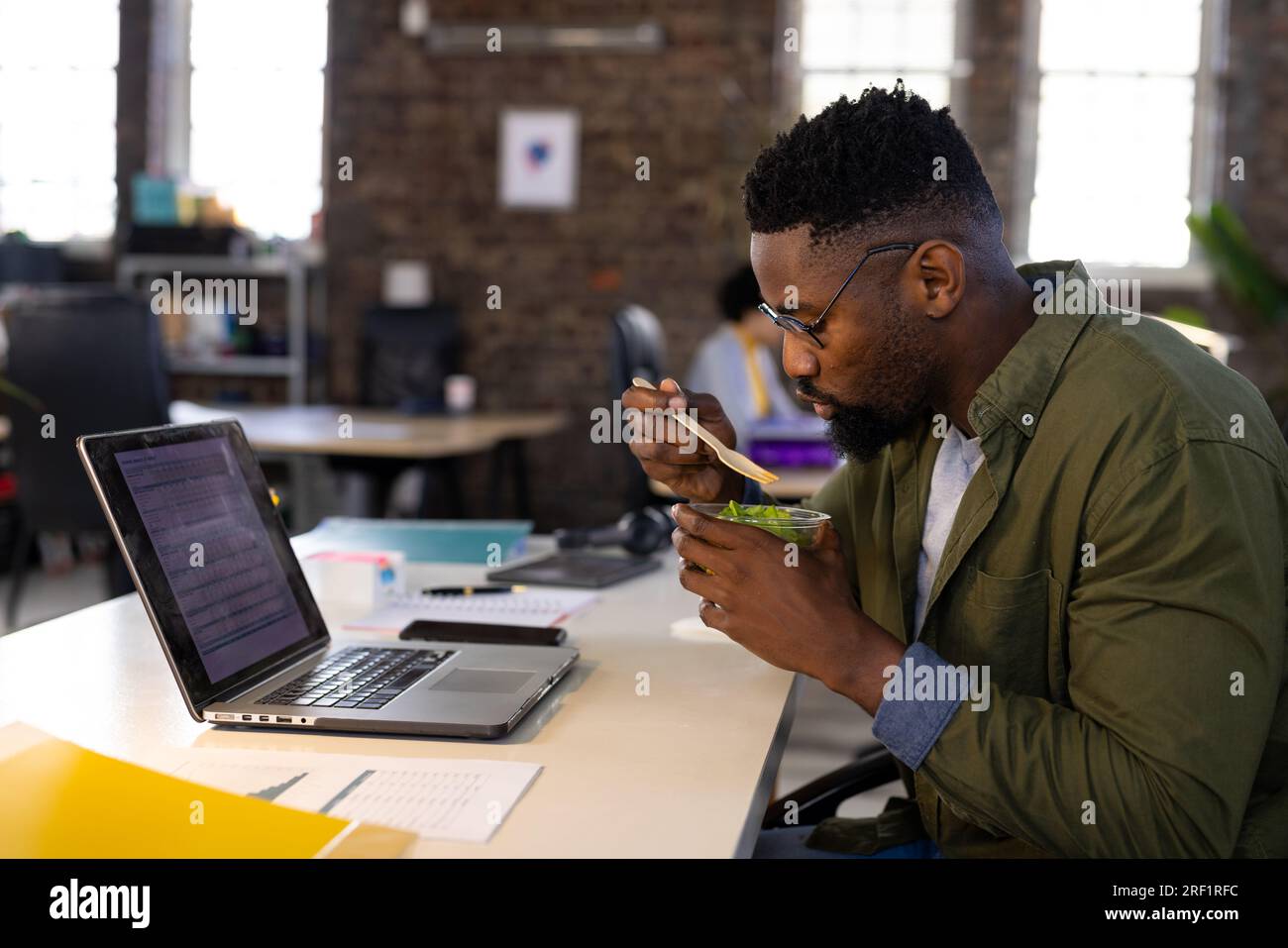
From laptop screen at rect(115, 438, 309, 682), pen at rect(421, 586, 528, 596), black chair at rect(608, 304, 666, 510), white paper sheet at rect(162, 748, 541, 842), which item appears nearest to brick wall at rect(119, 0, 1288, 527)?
black chair at rect(608, 304, 666, 510)

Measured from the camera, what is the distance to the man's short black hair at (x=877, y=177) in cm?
121

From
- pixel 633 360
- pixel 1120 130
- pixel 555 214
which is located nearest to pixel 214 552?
pixel 633 360

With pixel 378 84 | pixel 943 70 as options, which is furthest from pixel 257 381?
pixel 943 70

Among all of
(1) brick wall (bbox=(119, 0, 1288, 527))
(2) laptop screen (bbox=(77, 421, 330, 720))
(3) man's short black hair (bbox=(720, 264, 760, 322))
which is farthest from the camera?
(1) brick wall (bbox=(119, 0, 1288, 527))

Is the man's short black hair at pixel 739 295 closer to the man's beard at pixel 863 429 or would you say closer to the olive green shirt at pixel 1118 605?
the man's beard at pixel 863 429

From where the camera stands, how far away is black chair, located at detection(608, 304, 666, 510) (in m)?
3.58

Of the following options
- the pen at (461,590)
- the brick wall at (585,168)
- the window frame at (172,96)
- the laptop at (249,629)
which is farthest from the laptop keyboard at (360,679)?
the window frame at (172,96)

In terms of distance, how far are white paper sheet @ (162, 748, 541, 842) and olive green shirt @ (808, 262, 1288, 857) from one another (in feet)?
1.25

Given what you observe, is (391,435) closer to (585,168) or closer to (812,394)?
(585,168)

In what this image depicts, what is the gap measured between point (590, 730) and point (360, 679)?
0.84 feet

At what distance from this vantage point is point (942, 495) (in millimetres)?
1428

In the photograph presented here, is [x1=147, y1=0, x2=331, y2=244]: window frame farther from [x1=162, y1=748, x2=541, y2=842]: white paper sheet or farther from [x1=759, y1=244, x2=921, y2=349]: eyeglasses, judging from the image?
[x1=162, y1=748, x2=541, y2=842]: white paper sheet

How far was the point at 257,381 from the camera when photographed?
6.37m
